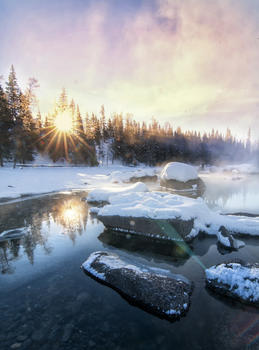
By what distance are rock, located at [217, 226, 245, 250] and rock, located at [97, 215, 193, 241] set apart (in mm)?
1279

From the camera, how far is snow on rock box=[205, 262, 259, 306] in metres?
4.25

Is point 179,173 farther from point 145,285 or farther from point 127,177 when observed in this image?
point 145,285

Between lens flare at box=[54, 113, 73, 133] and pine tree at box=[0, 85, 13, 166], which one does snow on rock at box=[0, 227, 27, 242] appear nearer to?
pine tree at box=[0, 85, 13, 166]

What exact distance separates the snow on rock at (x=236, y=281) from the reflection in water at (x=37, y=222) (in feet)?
18.9

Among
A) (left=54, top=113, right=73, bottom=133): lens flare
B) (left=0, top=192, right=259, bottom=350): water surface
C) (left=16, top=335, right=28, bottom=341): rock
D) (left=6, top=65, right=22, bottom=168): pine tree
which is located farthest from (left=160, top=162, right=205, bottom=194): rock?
(left=54, top=113, right=73, bottom=133): lens flare

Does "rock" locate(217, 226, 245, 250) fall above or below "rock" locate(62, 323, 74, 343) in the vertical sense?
above

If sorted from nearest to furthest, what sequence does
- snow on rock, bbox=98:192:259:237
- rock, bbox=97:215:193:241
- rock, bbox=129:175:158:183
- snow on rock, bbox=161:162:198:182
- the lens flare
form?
rock, bbox=97:215:193:241 → snow on rock, bbox=98:192:259:237 → snow on rock, bbox=161:162:198:182 → rock, bbox=129:175:158:183 → the lens flare

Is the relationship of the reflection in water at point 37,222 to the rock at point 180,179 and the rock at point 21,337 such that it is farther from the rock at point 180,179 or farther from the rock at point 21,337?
the rock at point 180,179

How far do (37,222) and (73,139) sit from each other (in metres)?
32.0

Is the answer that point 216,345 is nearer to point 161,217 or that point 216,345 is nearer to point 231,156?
point 161,217

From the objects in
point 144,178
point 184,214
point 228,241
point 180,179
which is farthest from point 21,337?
point 144,178

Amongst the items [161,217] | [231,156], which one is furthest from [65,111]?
[231,156]

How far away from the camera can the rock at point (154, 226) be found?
7375 mm

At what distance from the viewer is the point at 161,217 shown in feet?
24.6
